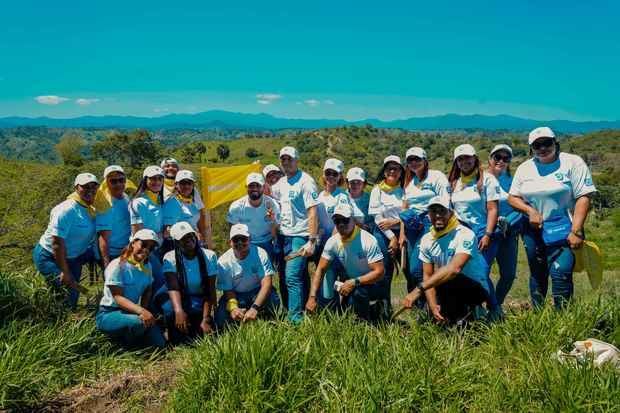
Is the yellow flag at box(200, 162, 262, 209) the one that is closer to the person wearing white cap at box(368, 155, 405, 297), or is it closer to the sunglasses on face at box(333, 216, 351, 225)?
the person wearing white cap at box(368, 155, 405, 297)

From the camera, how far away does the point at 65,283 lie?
5.99m

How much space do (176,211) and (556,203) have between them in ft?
14.3

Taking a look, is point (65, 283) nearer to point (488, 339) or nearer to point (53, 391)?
point (53, 391)

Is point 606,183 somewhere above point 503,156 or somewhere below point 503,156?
below

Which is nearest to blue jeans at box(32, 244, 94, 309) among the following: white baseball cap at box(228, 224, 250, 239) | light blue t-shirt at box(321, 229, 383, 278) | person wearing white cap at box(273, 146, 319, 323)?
white baseball cap at box(228, 224, 250, 239)

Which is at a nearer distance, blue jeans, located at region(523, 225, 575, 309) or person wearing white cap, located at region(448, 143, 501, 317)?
blue jeans, located at region(523, 225, 575, 309)

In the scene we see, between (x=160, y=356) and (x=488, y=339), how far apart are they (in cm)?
328

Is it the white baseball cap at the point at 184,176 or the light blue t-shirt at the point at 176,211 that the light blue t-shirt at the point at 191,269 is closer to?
the light blue t-shirt at the point at 176,211

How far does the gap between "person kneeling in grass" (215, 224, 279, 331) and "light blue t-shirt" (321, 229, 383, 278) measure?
82 cm

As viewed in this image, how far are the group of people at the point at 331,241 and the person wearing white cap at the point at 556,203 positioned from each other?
11 mm

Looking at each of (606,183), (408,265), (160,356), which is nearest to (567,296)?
(408,265)

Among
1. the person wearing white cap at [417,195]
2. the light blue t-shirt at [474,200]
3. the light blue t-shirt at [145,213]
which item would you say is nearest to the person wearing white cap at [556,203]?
the light blue t-shirt at [474,200]

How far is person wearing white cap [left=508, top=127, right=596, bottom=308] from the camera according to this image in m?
5.02

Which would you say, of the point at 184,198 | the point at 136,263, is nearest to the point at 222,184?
the point at 184,198
